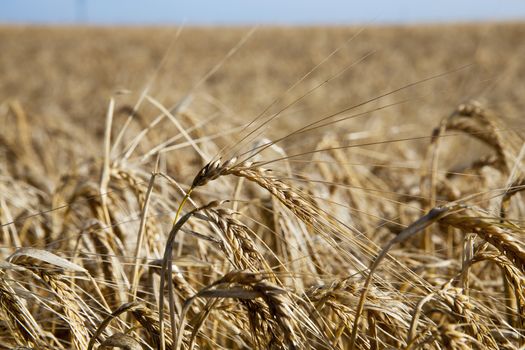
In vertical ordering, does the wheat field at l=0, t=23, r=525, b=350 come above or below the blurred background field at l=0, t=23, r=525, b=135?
below

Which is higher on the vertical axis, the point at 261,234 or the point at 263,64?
the point at 263,64

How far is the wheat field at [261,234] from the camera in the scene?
30.2 inches

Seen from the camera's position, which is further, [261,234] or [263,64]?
[263,64]

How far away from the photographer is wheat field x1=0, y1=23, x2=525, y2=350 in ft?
2.52

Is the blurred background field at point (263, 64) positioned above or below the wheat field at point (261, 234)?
above

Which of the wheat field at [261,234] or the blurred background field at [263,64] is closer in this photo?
the wheat field at [261,234]

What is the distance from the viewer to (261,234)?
1.83 meters

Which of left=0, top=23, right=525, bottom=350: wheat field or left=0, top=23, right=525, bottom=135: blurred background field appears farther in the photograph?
left=0, top=23, right=525, bottom=135: blurred background field

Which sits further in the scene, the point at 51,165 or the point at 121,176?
the point at 51,165

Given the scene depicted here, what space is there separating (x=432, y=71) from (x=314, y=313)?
13290 mm

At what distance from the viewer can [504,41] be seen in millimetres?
15398

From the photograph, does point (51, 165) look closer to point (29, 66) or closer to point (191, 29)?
point (29, 66)

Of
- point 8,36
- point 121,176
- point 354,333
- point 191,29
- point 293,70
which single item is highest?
point 191,29

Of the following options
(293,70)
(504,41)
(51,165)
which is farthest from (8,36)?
(51,165)
